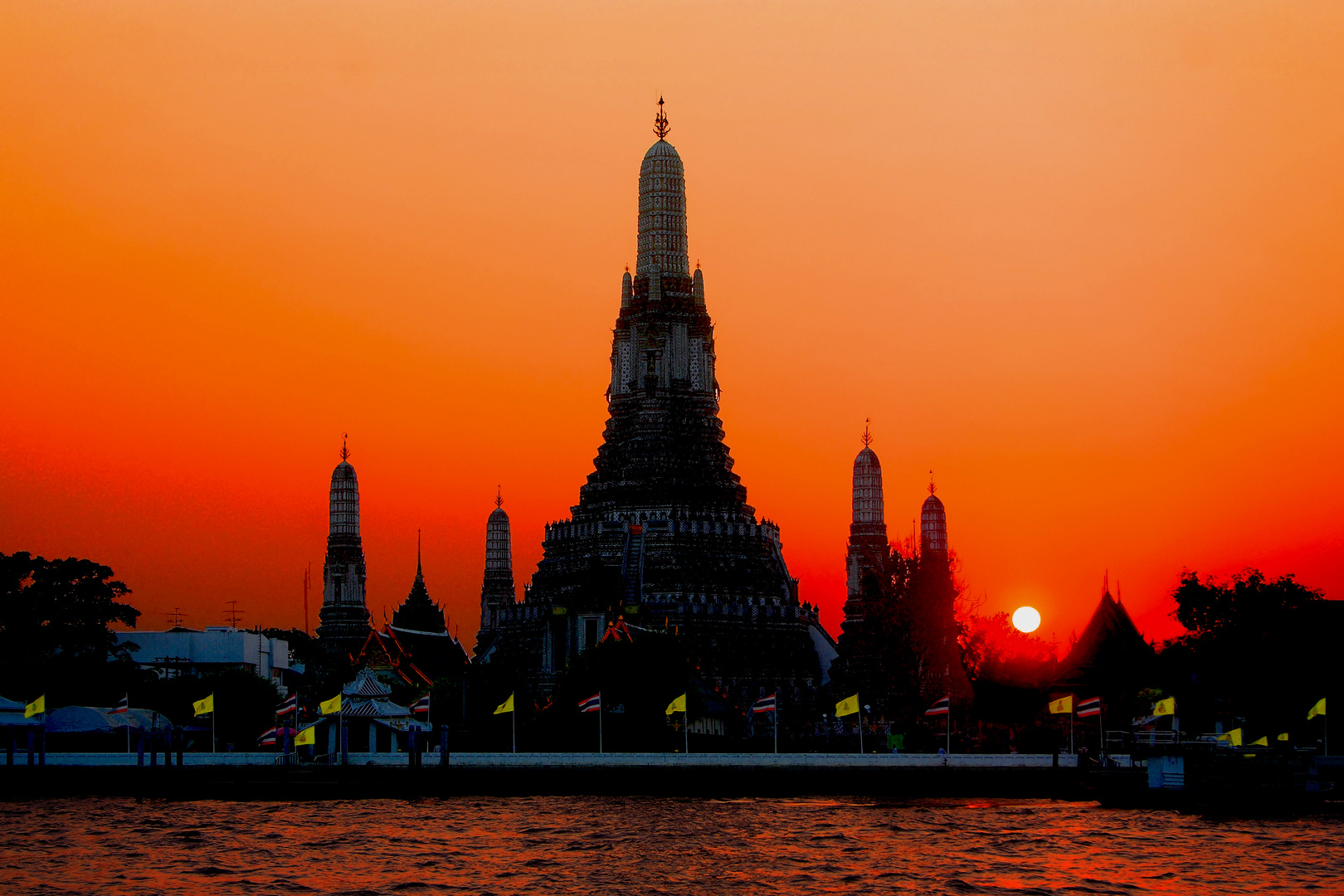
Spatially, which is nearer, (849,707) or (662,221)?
(849,707)

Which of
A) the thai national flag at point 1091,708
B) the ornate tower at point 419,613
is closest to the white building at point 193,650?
the ornate tower at point 419,613

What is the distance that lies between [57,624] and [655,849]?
1921 inches

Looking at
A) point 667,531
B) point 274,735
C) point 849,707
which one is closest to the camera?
point 849,707

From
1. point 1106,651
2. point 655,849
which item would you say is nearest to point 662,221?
point 1106,651

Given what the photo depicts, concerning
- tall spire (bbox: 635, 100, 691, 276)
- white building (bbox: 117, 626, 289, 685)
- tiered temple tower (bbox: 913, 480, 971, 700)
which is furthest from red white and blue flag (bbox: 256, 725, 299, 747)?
white building (bbox: 117, 626, 289, 685)

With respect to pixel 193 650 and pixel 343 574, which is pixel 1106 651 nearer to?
pixel 343 574

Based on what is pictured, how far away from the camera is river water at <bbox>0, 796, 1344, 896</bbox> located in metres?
46.4

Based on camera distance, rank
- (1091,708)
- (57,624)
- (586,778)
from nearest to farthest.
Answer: (1091,708), (586,778), (57,624)

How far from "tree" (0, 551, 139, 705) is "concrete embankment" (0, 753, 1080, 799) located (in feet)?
61.2

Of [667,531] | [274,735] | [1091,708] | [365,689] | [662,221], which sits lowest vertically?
[274,735]

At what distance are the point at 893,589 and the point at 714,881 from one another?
38559 millimetres

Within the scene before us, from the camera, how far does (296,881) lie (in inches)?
1842

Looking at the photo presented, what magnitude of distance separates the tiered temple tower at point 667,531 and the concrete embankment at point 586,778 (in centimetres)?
2545

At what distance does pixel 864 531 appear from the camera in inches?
4259
